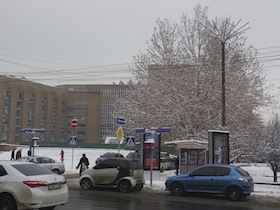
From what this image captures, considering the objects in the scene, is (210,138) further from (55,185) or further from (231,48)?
(231,48)

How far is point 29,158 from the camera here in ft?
82.4

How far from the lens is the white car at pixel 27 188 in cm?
1012

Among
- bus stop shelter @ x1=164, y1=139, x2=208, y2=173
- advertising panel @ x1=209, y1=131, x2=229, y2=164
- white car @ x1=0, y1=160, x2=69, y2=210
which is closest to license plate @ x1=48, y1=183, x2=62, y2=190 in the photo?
white car @ x1=0, y1=160, x2=69, y2=210

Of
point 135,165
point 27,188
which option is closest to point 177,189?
point 135,165

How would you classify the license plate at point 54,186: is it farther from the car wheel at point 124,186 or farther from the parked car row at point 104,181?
the car wheel at point 124,186

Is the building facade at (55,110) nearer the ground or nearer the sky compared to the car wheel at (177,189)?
nearer the sky

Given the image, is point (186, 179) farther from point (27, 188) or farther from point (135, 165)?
point (27, 188)

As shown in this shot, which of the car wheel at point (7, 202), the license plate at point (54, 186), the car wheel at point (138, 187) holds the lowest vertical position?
the car wheel at point (138, 187)

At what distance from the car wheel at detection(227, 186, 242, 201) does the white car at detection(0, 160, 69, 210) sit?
7.86 meters

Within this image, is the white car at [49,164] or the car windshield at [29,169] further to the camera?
the white car at [49,164]

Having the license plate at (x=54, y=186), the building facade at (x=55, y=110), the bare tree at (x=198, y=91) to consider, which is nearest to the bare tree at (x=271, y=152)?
the bare tree at (x=198, y=91)

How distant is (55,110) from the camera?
13500 cm

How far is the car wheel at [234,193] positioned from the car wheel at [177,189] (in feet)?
6.97

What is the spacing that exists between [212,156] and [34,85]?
10893 cm
